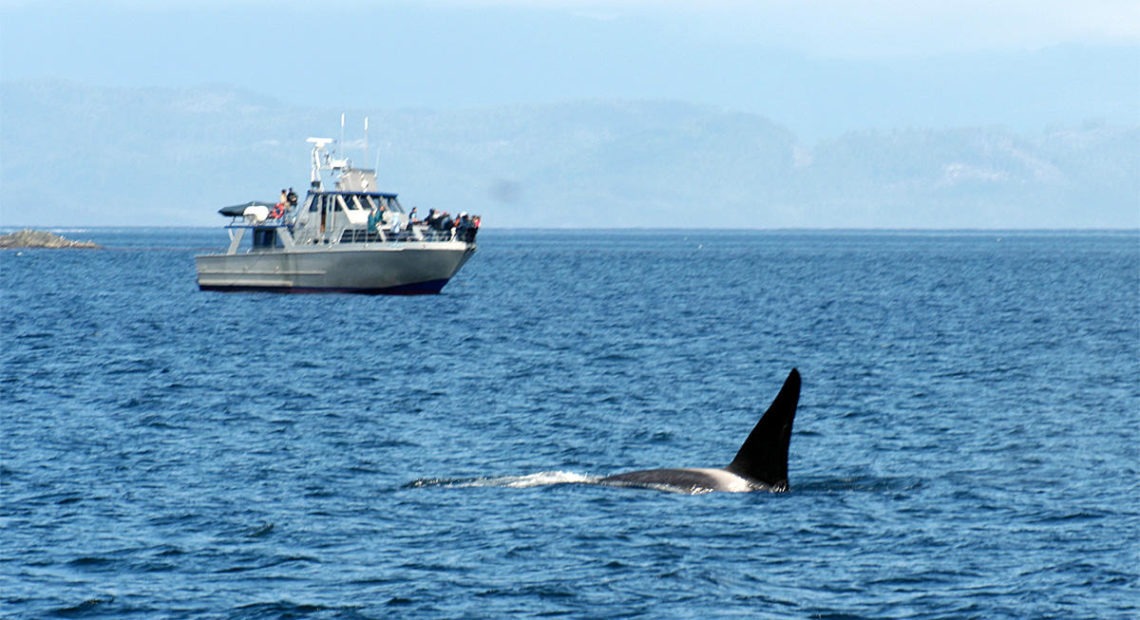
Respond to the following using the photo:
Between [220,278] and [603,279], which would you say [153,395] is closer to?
[220,278]

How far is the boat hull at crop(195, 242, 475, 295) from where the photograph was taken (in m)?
77.5

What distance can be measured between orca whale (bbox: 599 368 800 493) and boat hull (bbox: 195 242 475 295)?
51.5 m

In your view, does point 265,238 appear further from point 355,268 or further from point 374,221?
point 374,221

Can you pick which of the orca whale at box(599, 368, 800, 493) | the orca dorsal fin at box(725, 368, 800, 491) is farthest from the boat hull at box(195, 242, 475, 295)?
the orca dorsal fin at box(725, 368, 800, 491)

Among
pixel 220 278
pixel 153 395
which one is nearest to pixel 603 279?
pixel 220 278

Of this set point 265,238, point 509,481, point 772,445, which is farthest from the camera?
point 265,238

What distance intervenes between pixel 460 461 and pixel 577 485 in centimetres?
383

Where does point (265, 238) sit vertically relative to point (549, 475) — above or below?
above

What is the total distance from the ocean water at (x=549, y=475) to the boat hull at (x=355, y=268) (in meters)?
11.7

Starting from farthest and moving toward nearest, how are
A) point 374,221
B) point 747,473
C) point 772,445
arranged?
point 374,221
point 747,473
point 772,445

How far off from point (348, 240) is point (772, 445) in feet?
181

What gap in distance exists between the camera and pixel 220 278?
86438mm

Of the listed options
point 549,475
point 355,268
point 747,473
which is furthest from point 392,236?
point 747,473

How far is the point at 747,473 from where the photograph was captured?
25812 millimetres
